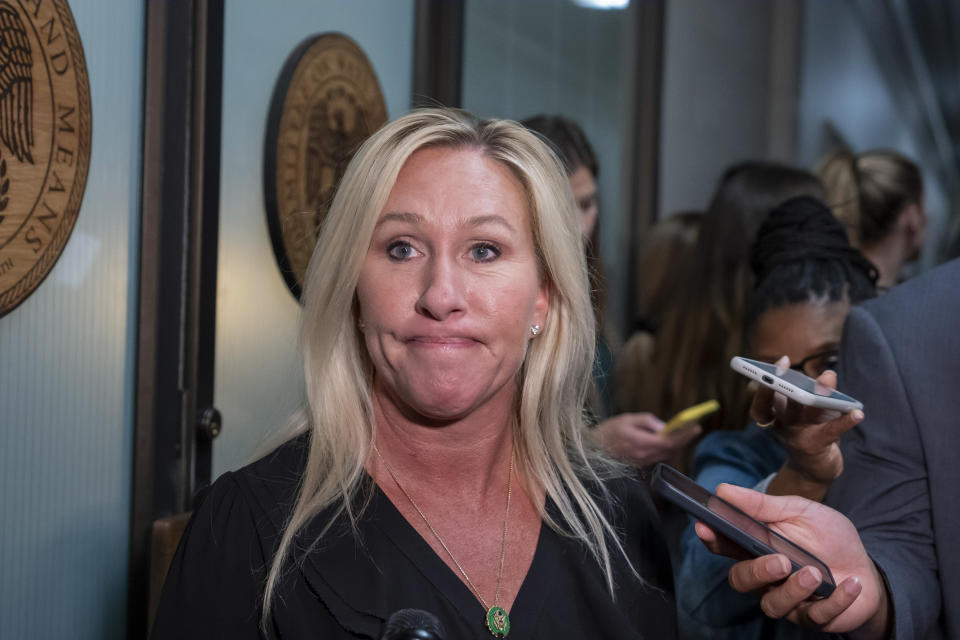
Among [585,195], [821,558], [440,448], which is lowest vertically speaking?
[821,558]

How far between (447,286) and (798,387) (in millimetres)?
505

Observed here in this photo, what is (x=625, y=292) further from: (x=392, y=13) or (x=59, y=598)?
(x=59, y=598)

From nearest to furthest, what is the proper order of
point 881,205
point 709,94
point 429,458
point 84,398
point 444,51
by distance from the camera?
point 429,458, point 84,398, point 444,51, point 881,205, point 709,94

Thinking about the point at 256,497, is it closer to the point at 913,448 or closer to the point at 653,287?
the point at 913,448

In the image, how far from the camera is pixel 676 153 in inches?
186

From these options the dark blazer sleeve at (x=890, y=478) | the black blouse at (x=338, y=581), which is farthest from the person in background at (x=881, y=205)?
the black blouse at (x=338, y=581)

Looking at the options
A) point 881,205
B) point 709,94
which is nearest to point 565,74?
point 881,205

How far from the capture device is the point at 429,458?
1.56 metres

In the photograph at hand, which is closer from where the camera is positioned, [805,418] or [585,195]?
[805,418]

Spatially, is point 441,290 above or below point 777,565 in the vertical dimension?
above

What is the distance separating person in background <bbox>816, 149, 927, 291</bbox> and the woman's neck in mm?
1926

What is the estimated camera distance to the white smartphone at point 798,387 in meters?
1.34

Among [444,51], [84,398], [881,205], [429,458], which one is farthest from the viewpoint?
[881,205]

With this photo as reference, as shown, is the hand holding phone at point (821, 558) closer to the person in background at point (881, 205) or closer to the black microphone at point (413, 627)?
the black microphone at point (413, 627)
